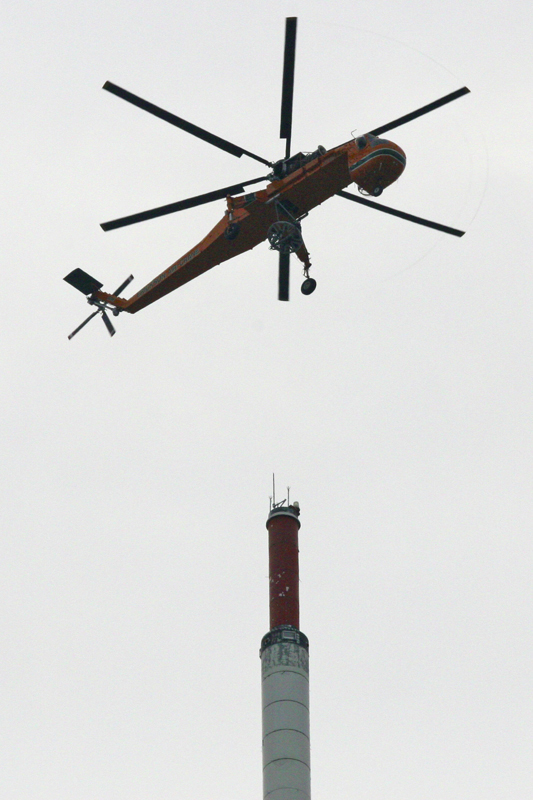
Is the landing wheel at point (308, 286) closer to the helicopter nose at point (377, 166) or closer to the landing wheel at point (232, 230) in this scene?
the landing wheel at point (232, 230)

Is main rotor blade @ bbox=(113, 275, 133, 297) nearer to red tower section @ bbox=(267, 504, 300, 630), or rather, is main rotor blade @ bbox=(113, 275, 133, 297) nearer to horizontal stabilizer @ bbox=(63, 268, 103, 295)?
horizontal stabilizer @ bbox=(63, 268, 103, 295)

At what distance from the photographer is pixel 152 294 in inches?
1644

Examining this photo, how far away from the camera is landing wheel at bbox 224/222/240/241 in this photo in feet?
120

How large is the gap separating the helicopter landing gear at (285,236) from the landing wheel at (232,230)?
1.22 m

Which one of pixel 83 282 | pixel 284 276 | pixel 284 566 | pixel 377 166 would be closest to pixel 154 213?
pixel 284 276

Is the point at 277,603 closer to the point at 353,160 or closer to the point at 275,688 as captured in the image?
the point at 275,688

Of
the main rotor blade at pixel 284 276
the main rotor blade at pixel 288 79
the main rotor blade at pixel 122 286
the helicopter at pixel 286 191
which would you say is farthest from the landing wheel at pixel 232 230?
the main rotor blade at pixel 122 286

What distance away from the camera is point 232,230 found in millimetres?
36656

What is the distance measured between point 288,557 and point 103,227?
48.9ft

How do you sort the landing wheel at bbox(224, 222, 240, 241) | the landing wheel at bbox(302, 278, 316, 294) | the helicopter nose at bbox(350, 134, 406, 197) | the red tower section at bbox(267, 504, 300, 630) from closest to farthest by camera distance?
1. the helicopter nose at bbox(350, 134, 406, 197)
2. the landing wheel at bbox(302, 278, 316, 294)
3. the landing wheel at bbox(224, 222, 240, 241)
4. the red tower section at bbox(267, 504, 300, 630)

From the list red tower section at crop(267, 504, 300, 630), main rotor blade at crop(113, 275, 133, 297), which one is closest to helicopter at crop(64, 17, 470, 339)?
main rotor blade at crop(113, 275, 133, 297)

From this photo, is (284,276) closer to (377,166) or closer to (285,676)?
(377,166)

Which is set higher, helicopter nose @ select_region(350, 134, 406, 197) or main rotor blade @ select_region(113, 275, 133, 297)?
main rotor blade @ select_region(113, 275, 133, 297)

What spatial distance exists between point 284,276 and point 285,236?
62.0 inches
